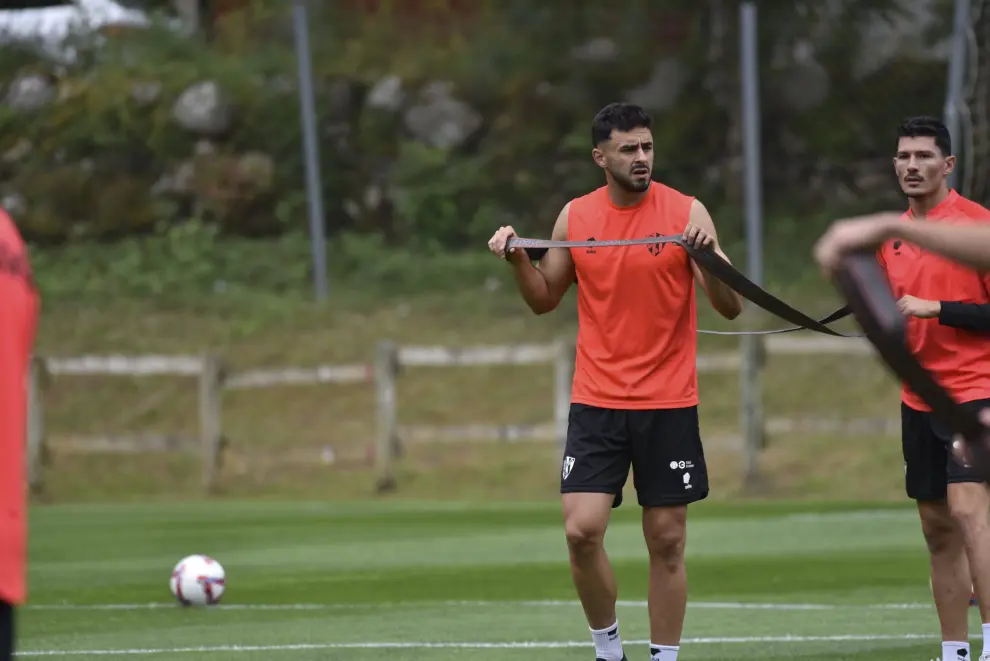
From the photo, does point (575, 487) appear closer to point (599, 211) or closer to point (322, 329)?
point (599, 211)

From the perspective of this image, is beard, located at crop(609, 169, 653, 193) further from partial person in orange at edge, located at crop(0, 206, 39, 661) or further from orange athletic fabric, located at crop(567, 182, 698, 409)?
partial person in orange at edge, located at crop(0, 206, 39, 661)

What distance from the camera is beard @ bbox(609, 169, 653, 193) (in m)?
A: 7.60

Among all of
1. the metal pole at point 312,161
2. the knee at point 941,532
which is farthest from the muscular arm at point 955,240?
the metal pole at point 312,161

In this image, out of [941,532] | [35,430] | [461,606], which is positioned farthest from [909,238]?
[35,430]

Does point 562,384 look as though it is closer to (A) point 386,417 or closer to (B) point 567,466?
(A) point 386,417

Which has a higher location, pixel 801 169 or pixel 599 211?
pixel 801 169

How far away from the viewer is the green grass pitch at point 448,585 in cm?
933

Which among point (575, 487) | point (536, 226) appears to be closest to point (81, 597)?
point (575, 487)

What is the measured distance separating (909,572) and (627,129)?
6.15m

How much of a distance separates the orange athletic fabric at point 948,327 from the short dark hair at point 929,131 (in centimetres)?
21

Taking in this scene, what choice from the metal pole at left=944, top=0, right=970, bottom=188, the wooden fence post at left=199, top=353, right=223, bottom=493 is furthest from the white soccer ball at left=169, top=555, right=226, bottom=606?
the metal pole at left=944, top=0, right=970, bottom=188

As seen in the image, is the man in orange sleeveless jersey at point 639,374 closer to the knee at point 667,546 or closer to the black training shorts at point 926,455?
the knee at point 667,546

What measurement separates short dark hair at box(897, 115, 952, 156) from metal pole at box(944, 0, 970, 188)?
15799mm

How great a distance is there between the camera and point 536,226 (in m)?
29.3
